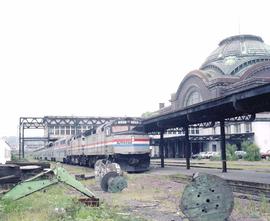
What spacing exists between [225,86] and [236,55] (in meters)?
16.5

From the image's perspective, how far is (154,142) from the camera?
7556 cm

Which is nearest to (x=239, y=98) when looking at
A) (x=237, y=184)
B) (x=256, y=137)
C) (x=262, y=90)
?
(x=262, y=90)

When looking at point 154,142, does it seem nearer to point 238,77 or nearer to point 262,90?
point 238,77

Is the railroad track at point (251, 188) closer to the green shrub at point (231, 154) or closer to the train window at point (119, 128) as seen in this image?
the train window at point (119, 128)

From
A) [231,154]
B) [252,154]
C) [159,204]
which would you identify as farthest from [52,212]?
[231,154]

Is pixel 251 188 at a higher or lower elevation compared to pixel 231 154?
lower

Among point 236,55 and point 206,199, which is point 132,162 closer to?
point 206,199

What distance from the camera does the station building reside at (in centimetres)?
6756

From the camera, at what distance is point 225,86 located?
234 feet

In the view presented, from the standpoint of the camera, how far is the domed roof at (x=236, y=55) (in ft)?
268

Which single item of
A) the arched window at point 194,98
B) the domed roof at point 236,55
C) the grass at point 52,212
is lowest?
the grass at point 52,212

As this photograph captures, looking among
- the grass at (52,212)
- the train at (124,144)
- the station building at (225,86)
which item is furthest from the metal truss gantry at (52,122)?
the grass at (52,212)

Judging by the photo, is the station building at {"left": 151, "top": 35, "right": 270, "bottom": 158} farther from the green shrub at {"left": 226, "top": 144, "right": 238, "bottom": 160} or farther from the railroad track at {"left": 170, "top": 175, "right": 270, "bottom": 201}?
the railroad track at {"left": 170, "top": 175, "right": 270, "bottom": 201}

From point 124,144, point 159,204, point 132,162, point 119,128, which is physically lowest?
point 159,204
